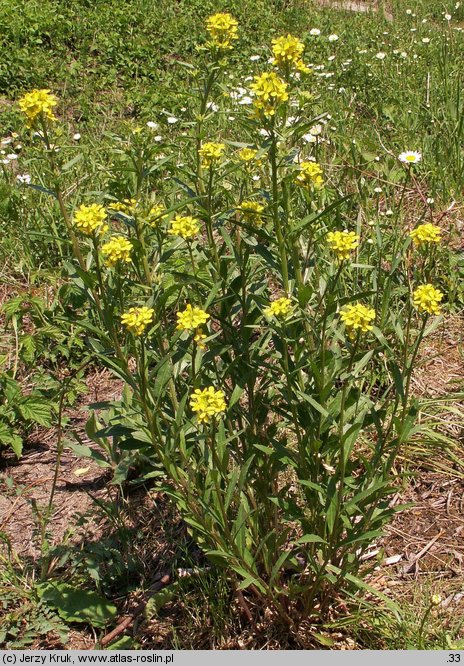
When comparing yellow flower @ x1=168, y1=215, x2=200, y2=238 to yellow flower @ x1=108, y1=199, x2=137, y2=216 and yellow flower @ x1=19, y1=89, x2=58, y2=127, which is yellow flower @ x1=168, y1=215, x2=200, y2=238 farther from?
yellow flower @ x1=19, y1=89, x2=58, y2=127

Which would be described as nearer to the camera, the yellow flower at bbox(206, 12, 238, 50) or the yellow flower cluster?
the yellow flower cluster

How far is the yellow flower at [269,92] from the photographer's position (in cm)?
177

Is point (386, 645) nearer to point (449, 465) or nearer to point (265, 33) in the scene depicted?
point (449, 465)

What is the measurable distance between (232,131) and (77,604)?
343 cm

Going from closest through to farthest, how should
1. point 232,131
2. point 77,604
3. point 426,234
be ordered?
point 426,234 < point 77,604 < point 232,131

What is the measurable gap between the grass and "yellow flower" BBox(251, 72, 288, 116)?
0.19 meters

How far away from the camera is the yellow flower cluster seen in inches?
72.1

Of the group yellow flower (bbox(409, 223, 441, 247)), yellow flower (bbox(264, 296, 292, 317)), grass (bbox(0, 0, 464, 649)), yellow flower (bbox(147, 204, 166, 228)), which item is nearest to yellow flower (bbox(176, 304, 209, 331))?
yellow flower (bbox(264, 296, 292, 317))

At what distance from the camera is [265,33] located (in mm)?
7168

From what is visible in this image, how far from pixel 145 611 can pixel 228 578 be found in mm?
333

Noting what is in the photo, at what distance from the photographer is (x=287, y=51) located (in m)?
1.85

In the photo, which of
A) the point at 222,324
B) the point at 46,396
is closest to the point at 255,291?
the point at 222,324

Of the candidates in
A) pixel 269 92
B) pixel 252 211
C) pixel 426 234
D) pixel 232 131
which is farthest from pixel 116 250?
pixel 232 131

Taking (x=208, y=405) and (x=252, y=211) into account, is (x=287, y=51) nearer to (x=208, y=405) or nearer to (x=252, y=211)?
(x=252, y=211)
